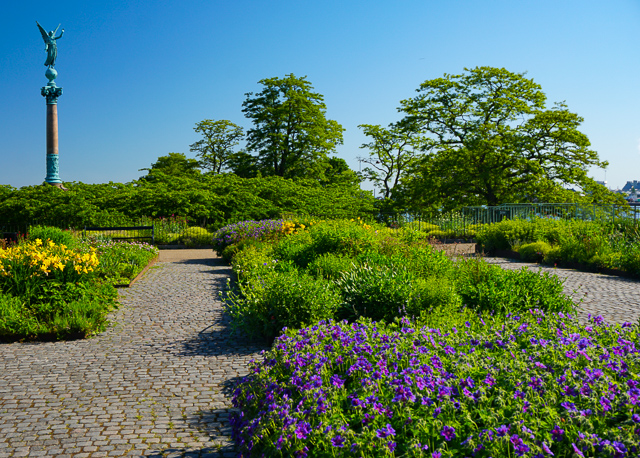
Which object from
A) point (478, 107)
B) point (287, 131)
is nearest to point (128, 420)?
point (478, 107)

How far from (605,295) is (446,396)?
25.2 ft

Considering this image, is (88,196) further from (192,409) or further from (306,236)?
(192,409)

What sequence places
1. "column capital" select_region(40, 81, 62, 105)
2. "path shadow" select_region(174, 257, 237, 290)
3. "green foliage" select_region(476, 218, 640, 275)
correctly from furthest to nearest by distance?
"column capital" select_region(40, 81, 62, 105) < "green foliage" select_region(476, 218, 640, 275) < "path shadow" select_region(174, 257, 237, 290)

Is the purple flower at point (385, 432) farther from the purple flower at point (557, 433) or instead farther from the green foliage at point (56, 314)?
the green foliage at point (56, 314)

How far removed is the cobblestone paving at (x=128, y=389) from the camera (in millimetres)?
3484

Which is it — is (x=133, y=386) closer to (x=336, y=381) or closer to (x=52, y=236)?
(x=336, y=381)

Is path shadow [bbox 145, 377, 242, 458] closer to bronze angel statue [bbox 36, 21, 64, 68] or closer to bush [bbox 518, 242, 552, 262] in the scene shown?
bush [bbox 518, 242, 552, 262]

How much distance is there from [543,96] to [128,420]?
2829 cm

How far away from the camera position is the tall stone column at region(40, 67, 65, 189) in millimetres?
26453

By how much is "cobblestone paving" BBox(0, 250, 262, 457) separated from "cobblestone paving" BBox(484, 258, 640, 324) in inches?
158

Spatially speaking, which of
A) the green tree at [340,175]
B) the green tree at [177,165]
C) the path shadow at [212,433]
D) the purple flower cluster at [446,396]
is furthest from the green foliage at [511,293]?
the green tree at [177,165]

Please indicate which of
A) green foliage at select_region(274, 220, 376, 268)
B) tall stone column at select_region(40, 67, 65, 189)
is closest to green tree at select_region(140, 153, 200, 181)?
tall stone column at select_region(40, 67, 65, 189)

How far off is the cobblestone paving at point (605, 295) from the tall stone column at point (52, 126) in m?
25.2

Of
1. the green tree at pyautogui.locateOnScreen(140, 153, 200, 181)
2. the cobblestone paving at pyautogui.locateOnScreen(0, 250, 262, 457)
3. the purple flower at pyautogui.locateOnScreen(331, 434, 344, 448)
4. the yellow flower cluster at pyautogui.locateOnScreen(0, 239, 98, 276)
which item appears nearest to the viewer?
the purple flower at pyautogui.locateOnScreen(331, 434, 344, 448)
